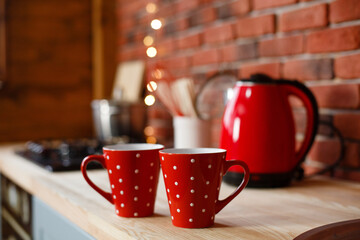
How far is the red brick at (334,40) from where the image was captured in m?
0.93

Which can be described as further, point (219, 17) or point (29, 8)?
point (29, 8)

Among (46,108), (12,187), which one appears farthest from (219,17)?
(46,108)

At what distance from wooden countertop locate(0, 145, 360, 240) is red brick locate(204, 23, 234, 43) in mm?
524

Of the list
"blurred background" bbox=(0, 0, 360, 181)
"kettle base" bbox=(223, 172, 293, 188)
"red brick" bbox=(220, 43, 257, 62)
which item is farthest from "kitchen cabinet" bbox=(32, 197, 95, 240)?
"red brick" bbox=(220, 43, 257, 62)

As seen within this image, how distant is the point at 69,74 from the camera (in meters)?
2.15

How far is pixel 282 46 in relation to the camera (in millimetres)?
1120

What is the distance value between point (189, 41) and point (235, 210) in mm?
932

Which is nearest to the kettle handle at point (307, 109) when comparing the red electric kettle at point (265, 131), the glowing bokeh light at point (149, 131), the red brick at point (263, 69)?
the red electric kettle at point (265, 131)

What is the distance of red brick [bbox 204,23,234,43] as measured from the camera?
52.0 inches

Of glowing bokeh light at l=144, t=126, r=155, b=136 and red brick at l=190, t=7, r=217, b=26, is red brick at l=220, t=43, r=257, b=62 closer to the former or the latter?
red brick at l=190, t=7, r=217, b=26

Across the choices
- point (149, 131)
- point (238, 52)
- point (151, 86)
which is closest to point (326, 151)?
point (238, 52)

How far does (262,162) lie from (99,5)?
1.49m

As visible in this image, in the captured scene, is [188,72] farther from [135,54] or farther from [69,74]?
[69,74]

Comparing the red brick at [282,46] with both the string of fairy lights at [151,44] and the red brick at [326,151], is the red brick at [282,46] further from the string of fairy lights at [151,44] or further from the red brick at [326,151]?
the string of fairy lights at [151,44]
